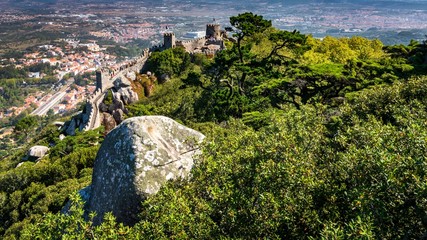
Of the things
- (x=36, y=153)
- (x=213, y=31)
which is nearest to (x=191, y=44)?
(x=213, y=31)

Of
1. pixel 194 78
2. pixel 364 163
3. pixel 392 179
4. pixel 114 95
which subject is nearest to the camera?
pixel 392 179

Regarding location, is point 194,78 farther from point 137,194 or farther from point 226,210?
point 226,210

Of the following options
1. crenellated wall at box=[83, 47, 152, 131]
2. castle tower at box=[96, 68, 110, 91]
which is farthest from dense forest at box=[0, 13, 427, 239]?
castle tower at box=[96, 68, 110, 91]

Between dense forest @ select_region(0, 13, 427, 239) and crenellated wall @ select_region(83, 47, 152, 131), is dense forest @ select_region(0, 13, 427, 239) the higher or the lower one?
the higher one

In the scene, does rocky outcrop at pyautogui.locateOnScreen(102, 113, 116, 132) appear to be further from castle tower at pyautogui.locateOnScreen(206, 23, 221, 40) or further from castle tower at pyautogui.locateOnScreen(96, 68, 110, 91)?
castle tower at pyautogui.locateOnScreen(206, 23, 221, 40)

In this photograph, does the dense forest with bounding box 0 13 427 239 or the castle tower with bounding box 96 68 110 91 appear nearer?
the dense forest with bounding box 0 13 427 239

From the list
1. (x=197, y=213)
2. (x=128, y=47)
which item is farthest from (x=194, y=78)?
(x=128, y=47)

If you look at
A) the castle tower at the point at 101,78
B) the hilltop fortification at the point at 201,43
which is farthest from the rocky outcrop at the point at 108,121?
the hilltop fortification at the point at 201,43

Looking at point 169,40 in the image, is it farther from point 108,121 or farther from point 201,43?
point 108,121

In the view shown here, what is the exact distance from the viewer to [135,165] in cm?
859

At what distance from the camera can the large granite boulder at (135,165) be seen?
27.5ft

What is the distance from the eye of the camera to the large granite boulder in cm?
839

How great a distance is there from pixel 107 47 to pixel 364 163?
7250 inches

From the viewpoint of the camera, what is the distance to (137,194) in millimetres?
8312
